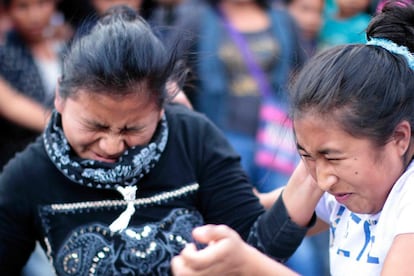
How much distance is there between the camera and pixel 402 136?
2.10 m

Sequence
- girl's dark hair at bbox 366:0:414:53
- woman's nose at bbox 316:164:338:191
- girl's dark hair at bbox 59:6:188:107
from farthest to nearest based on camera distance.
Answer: girl's dark hair at bbox 59:6:188:107 → girl's dark hair at bbox 366:0:414:53 → woman's nose at bbox 316:164:338:191

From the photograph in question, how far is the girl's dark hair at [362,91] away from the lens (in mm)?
2066

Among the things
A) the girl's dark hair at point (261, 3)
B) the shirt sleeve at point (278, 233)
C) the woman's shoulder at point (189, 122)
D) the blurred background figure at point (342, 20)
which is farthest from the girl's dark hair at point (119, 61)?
the blurred background figure at point (342, 20)

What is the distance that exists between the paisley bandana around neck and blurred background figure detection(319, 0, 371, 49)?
102 inches

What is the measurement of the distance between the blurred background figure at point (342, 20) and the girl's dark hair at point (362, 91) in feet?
8.95

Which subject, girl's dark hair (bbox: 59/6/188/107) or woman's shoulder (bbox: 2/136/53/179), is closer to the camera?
girl's dark hair (bbox: 59/6/188/107)

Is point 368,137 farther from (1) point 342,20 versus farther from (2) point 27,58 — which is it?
(1) point 342,20

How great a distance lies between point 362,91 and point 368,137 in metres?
0.11

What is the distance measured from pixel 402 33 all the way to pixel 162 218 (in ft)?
2.74

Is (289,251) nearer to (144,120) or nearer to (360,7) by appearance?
(144,120)

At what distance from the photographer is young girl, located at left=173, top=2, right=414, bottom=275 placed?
2064 mm

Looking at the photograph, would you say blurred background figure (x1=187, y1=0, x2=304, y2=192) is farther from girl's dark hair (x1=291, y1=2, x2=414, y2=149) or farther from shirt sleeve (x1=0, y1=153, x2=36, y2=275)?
girl's dark hair (x1=291, y1=2, x2=414, y2=149)

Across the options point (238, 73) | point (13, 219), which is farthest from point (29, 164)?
point (238, 73)

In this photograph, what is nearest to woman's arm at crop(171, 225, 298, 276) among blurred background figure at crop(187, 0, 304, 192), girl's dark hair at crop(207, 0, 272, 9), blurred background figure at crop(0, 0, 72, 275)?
blurred background figure at crop(0, 0, 72, 275)
